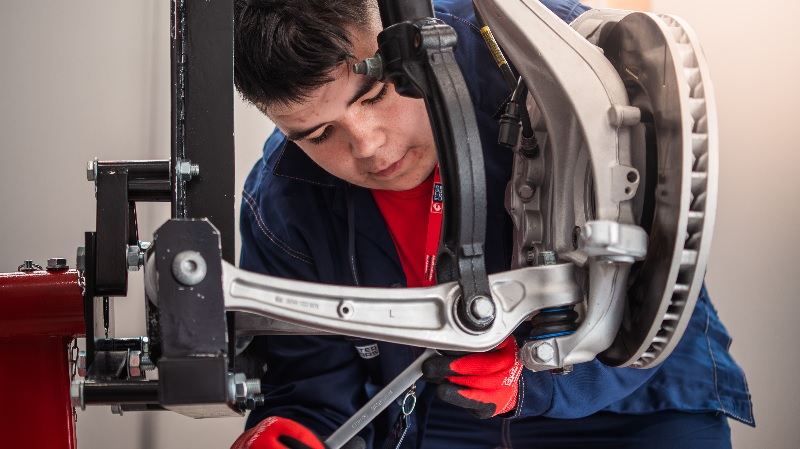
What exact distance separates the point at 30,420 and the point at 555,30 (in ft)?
2.95

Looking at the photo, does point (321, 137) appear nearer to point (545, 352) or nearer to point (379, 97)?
point (379, 97)

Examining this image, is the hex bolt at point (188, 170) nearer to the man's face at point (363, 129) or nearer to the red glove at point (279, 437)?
the man's face at point (363, 129)

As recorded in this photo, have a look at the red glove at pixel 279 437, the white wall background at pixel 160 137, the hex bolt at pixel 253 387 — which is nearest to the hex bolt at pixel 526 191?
the hex bolt at pixel 253 387

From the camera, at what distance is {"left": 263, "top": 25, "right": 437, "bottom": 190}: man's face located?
1.04 meters

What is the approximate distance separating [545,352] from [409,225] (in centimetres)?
53

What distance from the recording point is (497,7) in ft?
2.86

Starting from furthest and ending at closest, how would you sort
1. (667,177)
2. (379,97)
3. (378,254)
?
1. (378,254)
2. (379,97)
3. (667,177)

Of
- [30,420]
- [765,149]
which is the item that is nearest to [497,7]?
[30,420]

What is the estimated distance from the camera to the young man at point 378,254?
1.02m

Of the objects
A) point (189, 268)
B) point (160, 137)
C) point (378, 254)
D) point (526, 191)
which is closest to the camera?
point (189, 268)

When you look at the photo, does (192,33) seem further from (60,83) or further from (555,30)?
(60,83)

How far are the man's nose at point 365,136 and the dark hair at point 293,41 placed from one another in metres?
0.08

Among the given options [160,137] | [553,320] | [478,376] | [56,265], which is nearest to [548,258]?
[553,320]

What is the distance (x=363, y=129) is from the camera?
3.51 ft
